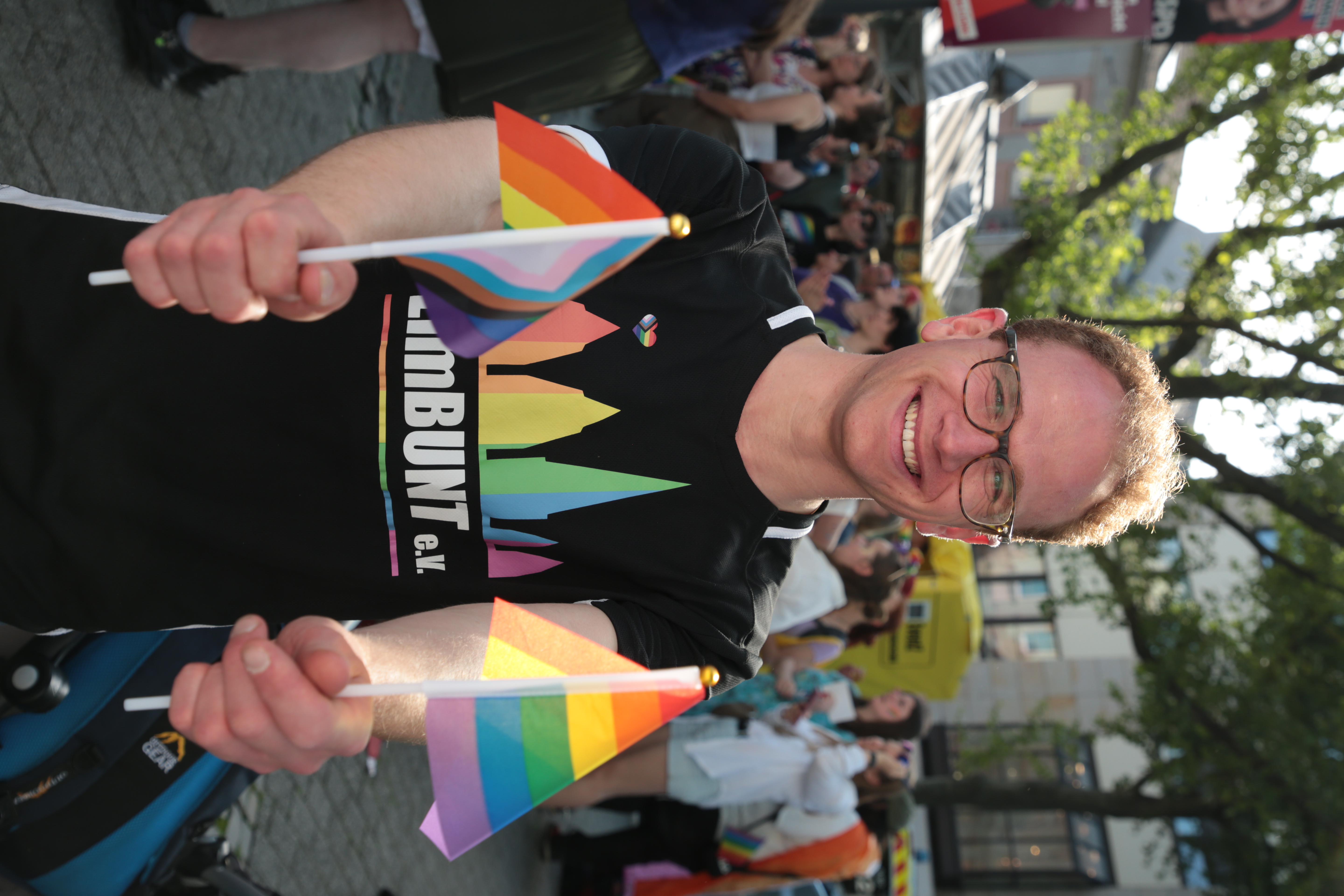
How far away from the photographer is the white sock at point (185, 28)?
3.51m

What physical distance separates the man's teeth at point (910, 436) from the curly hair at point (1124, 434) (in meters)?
0.33

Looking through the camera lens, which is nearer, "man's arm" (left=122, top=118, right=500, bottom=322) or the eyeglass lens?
"man's arm" (left=122, top=118, right=500, bottom=322)

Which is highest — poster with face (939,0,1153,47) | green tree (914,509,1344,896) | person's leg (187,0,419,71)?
person's leg (187,0,419,71)

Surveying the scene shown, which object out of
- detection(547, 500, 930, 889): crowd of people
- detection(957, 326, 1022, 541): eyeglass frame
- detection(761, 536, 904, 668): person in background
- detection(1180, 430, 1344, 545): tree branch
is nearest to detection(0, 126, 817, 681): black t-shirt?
detection(957, 326, 1022, 541): eyeglass frame

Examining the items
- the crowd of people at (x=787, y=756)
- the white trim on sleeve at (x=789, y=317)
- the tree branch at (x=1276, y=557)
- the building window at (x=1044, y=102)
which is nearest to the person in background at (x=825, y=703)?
the crowd of people at (x=787, y=756)

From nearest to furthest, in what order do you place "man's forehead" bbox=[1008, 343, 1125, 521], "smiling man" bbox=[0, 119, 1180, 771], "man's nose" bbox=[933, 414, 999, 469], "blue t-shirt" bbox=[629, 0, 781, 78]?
1. "smiling man" bbox=[0, 119, 1180, 771]
2. "man's nose" bbox=[933, 414, 999, 469]
3. "man's forehead" bbox=[1008, 343, 1125, 521]
4. "blue t-shirt" bbox=[629, 0, 781, 78]

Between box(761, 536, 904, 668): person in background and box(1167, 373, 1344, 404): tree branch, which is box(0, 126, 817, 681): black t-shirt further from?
box(1167, 373, 1344, 404): tree branch

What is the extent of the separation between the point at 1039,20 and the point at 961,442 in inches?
130

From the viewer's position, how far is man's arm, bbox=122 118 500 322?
119 centimetres

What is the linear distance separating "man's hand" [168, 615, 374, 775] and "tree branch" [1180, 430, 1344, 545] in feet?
26.4

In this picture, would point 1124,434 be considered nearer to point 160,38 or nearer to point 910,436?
point 910,436

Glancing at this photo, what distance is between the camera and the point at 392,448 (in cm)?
184

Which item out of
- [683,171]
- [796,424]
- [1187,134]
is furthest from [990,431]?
[1187,134]

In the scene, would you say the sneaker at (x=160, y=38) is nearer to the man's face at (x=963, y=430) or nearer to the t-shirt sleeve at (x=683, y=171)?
the t-shirt sleeve at (x=683, y=171)
